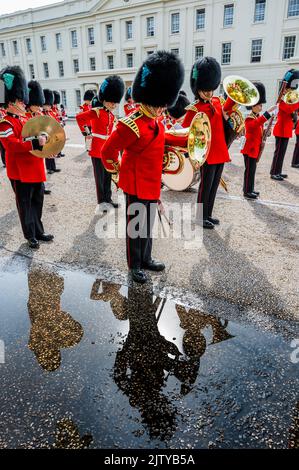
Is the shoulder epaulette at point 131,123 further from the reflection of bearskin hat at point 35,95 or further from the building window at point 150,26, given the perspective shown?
the building window at point 150,26

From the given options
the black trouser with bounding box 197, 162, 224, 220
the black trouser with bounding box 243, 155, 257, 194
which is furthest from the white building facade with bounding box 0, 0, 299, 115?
the black trouser with bounding box 197, 162, 224, 220

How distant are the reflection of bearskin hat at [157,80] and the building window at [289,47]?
30910mm

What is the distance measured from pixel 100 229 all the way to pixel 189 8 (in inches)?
1366

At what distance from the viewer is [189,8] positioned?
31.7m

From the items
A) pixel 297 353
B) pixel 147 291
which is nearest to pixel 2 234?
pixel 147 291

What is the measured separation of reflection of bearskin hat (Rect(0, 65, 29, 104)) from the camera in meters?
3.57

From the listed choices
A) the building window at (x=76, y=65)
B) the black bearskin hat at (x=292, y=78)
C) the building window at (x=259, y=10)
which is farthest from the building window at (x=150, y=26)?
the black bearskin hat at (x=292, y=78)

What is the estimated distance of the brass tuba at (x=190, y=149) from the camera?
3.25 metres

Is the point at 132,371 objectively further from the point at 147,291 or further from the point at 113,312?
the point at 147,291

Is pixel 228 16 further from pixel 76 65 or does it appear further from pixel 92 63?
pixel 76 65

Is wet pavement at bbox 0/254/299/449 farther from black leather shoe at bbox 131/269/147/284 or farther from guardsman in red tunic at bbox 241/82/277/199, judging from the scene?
guardsman in red tunic at bbox 241/82/277/199

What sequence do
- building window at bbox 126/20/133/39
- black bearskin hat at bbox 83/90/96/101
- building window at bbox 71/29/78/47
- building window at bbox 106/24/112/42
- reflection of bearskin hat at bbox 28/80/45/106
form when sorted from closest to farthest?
reflection of bearskin hat at bbox 28/80/45/106 → black bearskin hat at bbox 83/90/96/101 → building window at bbox 126/20/133/39 → building window at bbox 106/24/112/42 → building window at bbox 71/29/78/47

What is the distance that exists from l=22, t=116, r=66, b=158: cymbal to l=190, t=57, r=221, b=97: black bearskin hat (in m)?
1.83

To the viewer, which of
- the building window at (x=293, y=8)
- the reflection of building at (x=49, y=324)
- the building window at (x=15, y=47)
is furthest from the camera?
the building window at (x=15, y=47)
